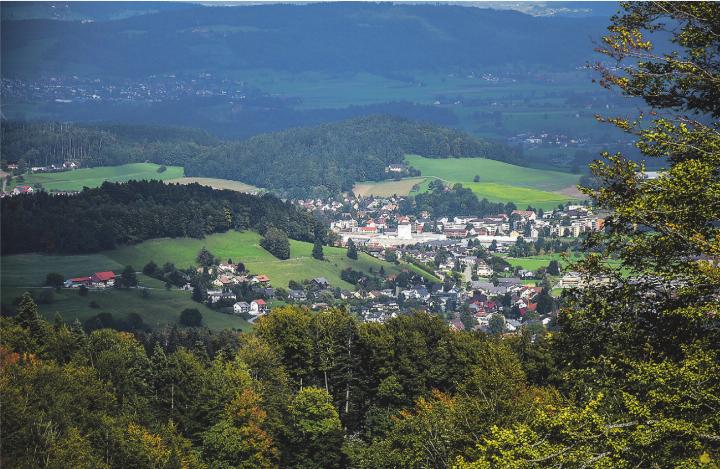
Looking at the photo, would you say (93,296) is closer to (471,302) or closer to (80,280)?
(80,280)

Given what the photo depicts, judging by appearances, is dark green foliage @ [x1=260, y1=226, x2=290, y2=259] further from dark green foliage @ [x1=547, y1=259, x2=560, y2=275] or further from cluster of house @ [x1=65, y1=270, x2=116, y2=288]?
dark green foliage @ [x1=547, y1=259, x2=560, y2=275]

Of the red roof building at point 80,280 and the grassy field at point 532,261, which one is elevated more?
the red roof building at point 80,280

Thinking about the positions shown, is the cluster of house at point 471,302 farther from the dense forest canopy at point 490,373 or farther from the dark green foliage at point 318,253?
the dense forest canopy at point 490,373

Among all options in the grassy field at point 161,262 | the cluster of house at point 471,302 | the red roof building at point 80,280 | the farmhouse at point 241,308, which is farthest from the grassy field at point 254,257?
the farmhouse at point 241,308

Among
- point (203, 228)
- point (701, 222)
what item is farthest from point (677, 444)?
point (203, 228)

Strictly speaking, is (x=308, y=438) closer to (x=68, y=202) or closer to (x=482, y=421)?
(x=482, y=421)

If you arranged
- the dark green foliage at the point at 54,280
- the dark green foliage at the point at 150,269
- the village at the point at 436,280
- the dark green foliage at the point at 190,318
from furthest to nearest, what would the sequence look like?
the dark green foliage at the point at 150,269 < the village at the point at 436,280 < the dark green foliage at the point at 54,280 < the dark green foliage at the point at 190,318
